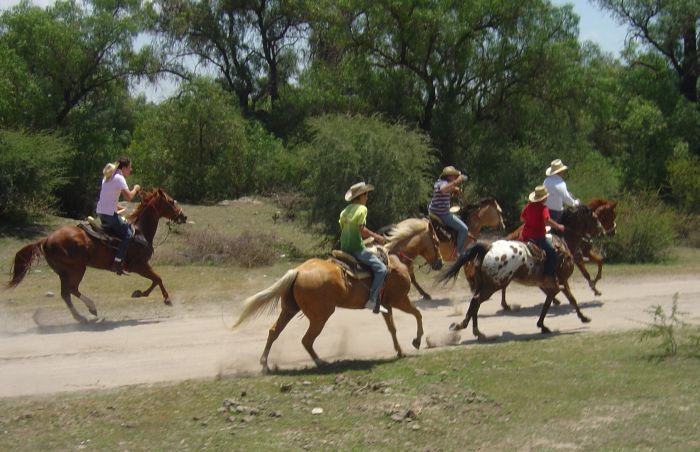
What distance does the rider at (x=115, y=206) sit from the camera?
15195 millimetres

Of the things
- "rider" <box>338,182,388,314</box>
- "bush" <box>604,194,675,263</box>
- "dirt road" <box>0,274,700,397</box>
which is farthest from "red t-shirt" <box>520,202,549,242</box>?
"bush" <box>604,194,675,263</box>

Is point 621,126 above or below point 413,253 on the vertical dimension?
above

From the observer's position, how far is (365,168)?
21.7 meters

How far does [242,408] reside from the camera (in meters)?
9.12

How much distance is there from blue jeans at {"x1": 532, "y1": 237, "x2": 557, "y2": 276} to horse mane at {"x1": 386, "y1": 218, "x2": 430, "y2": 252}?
2002 mm

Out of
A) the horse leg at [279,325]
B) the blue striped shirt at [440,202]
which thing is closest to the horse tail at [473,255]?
the horse leg at [279,325]

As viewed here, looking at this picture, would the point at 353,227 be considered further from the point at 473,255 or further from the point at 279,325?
the point at 473,255

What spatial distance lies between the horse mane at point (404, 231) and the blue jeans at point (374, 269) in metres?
2.12

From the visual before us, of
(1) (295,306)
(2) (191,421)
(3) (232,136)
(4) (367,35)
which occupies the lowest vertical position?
(2) (191,421)

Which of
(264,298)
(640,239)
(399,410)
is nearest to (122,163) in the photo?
(264,298)

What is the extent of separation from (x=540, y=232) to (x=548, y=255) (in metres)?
0.40

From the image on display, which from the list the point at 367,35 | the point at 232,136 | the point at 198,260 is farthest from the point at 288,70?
the point at 198,260

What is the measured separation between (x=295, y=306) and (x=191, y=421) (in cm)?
271

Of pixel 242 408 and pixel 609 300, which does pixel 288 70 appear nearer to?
pixel 609 300
